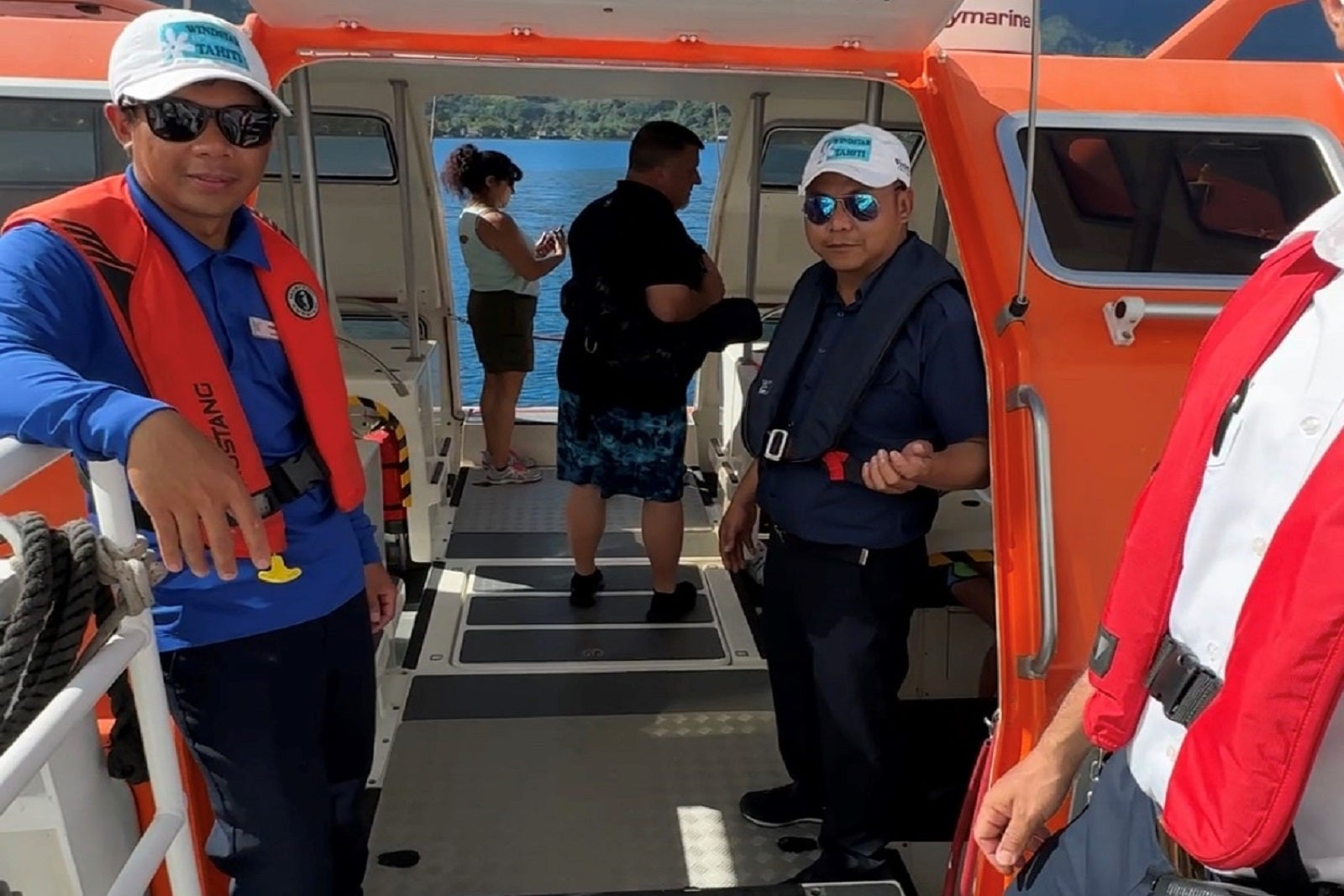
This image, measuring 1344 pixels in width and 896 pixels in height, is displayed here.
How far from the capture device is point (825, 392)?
215 centimetres

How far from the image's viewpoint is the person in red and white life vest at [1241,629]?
0.95 metres

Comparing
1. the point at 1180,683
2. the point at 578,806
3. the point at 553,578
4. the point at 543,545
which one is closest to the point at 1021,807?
the point at 1180,683

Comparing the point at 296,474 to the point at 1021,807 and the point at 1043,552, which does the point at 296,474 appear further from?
the point at 1043,552

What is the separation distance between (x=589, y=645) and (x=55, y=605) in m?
2.58

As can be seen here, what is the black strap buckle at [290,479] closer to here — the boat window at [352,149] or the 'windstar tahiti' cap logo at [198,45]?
the 'windstar tahiti' cap logo at [198,45]

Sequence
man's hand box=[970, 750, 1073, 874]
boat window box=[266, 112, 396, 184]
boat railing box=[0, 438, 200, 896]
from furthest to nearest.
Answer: boat window box=[266, 112, 396, 184]
man's hand box=[970, 750, 1073, 874]
boat railing box=[0, 438, 200, 896]

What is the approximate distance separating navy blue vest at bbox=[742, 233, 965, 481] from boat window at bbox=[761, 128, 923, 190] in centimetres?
310

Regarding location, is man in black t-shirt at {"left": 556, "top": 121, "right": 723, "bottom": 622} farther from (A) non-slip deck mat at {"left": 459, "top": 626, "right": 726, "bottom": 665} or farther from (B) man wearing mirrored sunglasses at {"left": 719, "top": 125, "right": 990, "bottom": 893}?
(B) man wearing mirrored sunglasses at {"left": 719, "top": 125, "right": 990, "bottom": 893}

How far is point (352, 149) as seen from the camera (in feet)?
17.3

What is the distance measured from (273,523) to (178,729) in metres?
0.41

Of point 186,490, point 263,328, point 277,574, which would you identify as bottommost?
point 277,574

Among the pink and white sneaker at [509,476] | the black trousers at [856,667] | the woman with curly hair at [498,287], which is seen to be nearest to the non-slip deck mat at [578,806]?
the black trousers at [856,667]

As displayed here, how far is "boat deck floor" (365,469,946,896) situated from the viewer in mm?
2523

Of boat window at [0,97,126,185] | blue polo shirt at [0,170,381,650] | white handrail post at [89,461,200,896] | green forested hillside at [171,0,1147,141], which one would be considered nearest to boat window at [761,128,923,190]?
green forested hillside at [171,0,1147,141]
